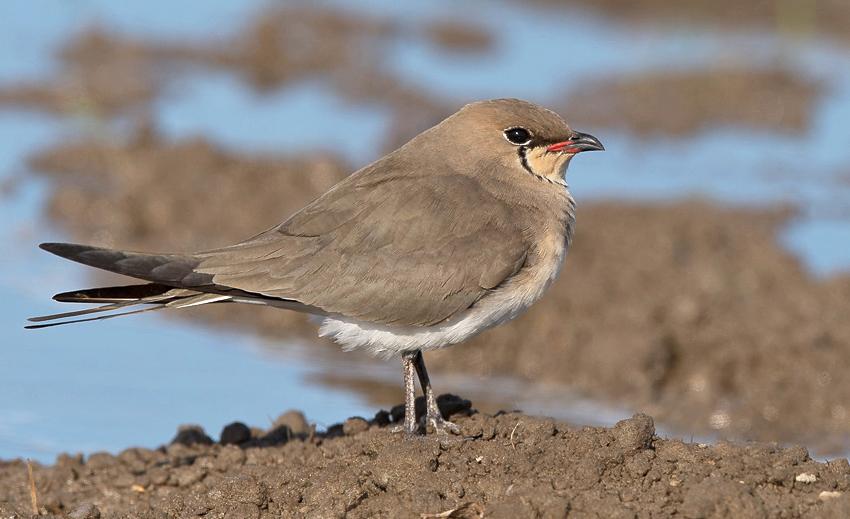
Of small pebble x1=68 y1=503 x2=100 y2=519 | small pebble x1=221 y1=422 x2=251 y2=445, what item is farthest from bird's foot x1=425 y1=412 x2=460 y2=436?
small pebble x1=68 y1=503 x2=100 y2=519

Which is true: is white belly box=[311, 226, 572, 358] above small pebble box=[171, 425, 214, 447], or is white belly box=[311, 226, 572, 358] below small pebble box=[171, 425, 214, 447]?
above

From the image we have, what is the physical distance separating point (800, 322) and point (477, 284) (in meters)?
4.20

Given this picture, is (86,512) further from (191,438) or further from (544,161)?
(544,161)

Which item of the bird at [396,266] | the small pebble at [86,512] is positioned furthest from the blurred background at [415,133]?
the bird at [396,266]

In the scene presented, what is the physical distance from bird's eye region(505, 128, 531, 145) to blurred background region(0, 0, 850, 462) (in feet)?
8.20

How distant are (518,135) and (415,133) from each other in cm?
755

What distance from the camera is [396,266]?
5715 millimetres

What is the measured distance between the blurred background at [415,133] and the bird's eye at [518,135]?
2.50 metres

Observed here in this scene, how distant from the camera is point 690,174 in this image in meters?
12.9

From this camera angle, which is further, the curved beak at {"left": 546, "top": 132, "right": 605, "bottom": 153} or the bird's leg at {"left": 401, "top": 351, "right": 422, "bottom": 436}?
the curved beak at {"left": 546, "top": 132, "right": 605, "bottom": 153}

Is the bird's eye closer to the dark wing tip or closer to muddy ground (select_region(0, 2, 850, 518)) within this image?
muddy ground (select_region(0, 2, 850, 518))

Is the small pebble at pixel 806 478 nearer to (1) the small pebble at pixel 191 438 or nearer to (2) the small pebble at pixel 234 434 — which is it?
(2) the small pebble at pixel 234 434

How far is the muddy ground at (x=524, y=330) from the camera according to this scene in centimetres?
517

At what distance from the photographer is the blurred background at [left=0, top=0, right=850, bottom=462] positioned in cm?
827
